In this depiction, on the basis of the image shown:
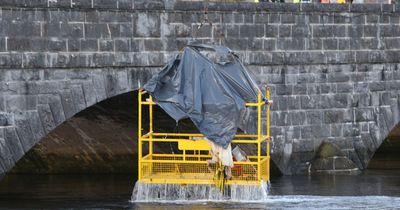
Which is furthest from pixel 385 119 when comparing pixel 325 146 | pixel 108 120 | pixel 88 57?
pixel 88 57

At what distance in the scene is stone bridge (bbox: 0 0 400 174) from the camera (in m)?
30.2

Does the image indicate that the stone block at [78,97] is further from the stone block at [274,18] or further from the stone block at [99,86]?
the stone block at [274,18]

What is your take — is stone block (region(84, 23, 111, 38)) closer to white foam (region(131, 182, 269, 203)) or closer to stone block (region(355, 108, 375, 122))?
white foam (region(131, 182, 269, 203))

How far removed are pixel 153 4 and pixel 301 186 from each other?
5700mm

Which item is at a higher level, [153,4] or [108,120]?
[153,4]

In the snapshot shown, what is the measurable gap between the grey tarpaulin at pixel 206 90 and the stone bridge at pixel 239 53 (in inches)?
46.2

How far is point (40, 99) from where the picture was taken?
1200 inches

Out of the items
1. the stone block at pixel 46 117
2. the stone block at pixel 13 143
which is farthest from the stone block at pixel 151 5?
the stone block at pixel 13 143

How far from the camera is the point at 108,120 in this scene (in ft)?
118

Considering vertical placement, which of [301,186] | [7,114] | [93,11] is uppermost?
[93,11]

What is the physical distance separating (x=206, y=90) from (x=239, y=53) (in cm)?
333

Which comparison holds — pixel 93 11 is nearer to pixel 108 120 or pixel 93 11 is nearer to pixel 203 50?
pixel 203 50

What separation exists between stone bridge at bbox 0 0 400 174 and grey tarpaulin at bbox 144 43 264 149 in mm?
1173

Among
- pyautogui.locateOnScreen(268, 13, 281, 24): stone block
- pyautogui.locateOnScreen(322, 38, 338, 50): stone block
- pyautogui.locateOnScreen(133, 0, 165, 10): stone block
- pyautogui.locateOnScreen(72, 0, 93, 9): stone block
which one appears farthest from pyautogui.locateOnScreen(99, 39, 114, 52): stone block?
pyautogui.locateOnScreen(322, 38, 338, 50): stone block
